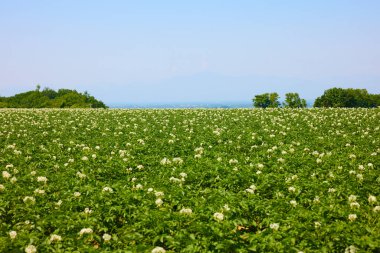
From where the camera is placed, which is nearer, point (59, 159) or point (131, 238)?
point (131, 238)

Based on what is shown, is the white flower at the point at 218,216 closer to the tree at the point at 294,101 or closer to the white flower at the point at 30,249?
the white flower at the point at 30,249

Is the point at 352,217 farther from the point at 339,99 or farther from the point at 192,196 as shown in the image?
the point at 339,99

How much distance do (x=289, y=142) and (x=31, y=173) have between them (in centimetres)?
1032

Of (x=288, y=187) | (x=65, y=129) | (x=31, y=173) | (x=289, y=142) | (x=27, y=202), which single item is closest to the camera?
(x=27, y=202)

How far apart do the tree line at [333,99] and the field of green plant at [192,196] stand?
6860 centimetres

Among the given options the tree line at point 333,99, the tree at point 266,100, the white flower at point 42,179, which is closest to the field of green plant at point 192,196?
the white flower at point 42,179

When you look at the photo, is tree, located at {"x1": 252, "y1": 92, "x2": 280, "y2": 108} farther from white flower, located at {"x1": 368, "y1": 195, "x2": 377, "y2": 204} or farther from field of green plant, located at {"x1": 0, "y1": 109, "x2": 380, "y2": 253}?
white flower, located at {"x1": 368, "y1": 195, "x2": 377, "y2": 204}

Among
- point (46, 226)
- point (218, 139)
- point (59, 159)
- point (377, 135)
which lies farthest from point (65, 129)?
point (377, 135)

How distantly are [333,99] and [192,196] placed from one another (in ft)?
291

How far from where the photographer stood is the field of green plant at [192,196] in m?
5.73

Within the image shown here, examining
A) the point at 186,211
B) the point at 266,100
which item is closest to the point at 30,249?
the point at 186,211

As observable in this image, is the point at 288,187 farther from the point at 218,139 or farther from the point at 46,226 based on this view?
the point at 218,139

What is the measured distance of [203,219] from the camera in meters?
6.50

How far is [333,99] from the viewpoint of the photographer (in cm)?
8794
